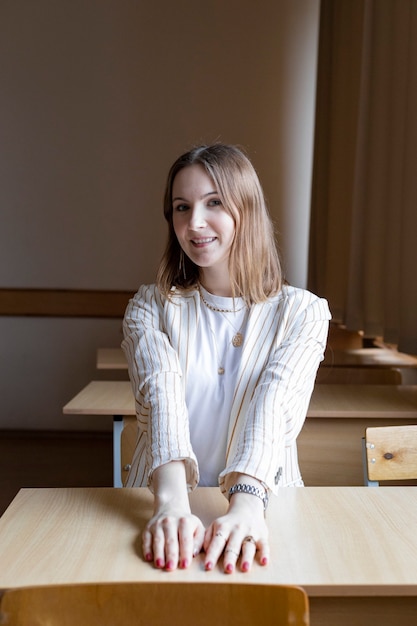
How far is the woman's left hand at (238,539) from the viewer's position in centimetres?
122

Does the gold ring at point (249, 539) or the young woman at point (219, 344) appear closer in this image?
the gold ring at point (249, 539)

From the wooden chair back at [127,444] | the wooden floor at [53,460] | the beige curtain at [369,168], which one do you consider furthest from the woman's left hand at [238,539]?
the wooden floor at [53,460]

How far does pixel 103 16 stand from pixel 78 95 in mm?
545

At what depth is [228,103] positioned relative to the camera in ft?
17.6

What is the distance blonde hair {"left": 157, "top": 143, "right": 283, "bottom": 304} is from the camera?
1701 mm

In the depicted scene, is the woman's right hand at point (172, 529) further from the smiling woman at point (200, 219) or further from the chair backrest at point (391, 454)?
the chair backrest at point (391, 454)

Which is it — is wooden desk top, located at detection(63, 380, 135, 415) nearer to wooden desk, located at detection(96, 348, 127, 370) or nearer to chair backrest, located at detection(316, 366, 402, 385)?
wooden desk, located at detection(96, 348, 127, 370)

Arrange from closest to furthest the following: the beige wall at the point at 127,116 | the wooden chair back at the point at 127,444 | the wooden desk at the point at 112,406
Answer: the wooden chair back at the point at 127,444 < the wooden desk at the point at 112,406 < the beige wall at the point at 127,116

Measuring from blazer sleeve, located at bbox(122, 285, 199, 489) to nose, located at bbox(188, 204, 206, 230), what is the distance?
24cm

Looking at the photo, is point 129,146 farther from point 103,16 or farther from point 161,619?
point 161,619

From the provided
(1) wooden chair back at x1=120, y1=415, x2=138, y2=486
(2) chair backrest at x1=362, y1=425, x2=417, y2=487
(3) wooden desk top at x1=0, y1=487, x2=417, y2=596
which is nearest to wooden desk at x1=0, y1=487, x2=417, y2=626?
(3) wooden desk top at x1=0, y1=487, x2=417, y2=596

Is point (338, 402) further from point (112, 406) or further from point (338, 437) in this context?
point (112, 406)

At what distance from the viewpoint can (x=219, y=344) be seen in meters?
1.79

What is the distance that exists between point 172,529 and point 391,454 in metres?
0.80
